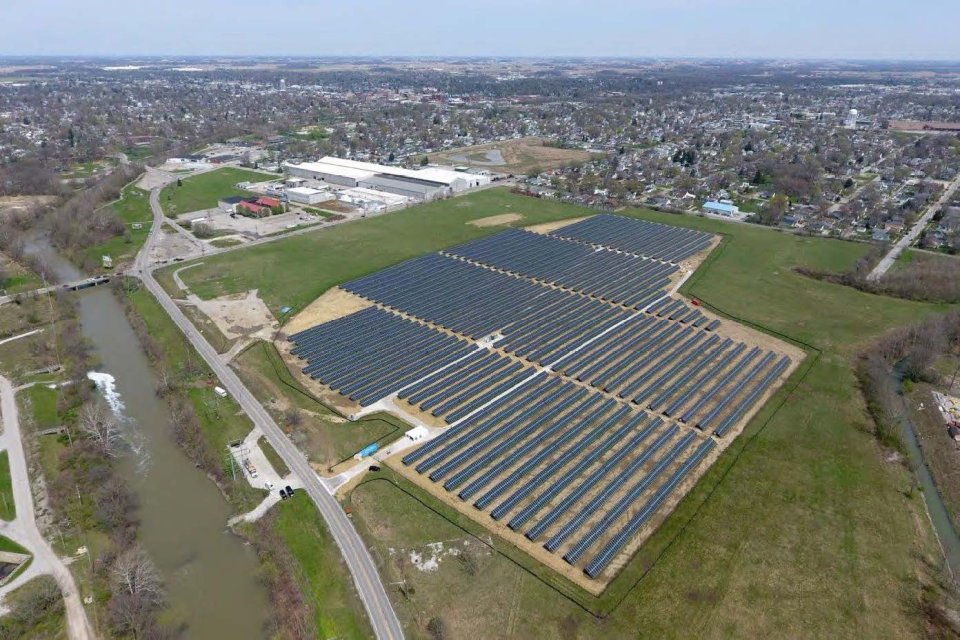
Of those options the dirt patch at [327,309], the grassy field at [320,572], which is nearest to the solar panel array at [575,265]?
the dirt patch at [327,309]

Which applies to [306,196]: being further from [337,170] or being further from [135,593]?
[135,593]

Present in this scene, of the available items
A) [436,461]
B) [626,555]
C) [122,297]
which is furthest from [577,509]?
[122,297]

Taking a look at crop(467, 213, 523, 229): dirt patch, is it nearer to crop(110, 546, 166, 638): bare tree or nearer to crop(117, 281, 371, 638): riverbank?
crop(117, 281, 371, 638): riverbank

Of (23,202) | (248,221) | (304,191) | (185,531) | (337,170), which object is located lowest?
(185,531)

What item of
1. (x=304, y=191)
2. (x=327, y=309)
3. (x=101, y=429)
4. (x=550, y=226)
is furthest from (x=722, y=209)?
(x=101, y=429)

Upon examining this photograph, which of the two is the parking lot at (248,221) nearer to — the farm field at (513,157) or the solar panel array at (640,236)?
the solar panel array at (640,236)

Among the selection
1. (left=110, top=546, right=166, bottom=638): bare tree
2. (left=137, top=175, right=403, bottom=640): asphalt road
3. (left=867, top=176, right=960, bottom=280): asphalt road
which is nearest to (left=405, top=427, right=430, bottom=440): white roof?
(left=137, top=175, right=403, bottom=640): asphalt road
